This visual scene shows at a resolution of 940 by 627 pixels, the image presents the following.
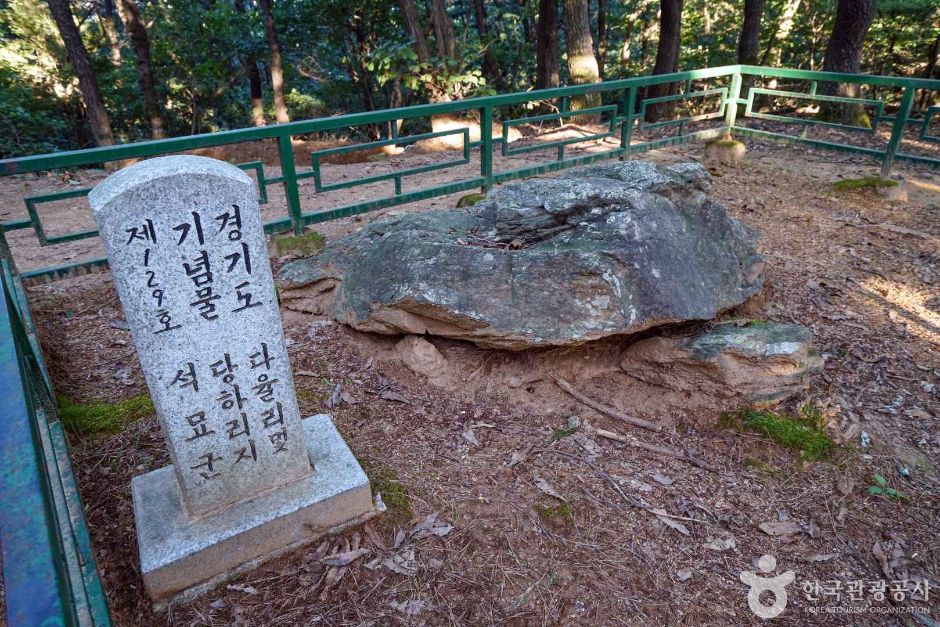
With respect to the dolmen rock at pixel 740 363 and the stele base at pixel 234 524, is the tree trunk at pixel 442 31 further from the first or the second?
the stele base at pixel 234 524

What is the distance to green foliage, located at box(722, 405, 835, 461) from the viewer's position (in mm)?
3314

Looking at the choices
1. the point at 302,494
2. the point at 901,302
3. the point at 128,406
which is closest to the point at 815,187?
the point at 901,302

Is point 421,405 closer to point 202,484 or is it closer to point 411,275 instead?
point 411,275

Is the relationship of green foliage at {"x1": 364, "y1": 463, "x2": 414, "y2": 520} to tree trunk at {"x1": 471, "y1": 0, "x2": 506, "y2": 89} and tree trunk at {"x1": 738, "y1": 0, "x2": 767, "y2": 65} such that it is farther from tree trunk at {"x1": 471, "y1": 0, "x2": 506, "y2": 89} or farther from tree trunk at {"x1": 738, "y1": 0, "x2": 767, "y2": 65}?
tree trunk at {"x1": 471, "y1": 0, "x2": 506, "y2": 89}

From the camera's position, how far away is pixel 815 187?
733 cm

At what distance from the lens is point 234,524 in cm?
254

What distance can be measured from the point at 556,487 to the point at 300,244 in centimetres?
314

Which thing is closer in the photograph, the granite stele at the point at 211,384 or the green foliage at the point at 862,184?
the granite stele at the point at 211,384

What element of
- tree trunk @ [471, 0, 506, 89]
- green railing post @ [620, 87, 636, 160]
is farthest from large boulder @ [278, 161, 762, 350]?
tree trunk @ [471, 0, 506, 89]

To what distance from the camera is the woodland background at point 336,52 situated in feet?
32.3

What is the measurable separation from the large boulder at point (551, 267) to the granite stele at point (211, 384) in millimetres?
1165

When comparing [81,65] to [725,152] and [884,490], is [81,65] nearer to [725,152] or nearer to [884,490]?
[725,152]

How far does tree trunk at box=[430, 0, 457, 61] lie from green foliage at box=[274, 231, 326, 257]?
5.92 m

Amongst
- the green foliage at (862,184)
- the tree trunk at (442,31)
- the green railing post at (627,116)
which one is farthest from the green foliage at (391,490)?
the tree trunk at (442,31)
